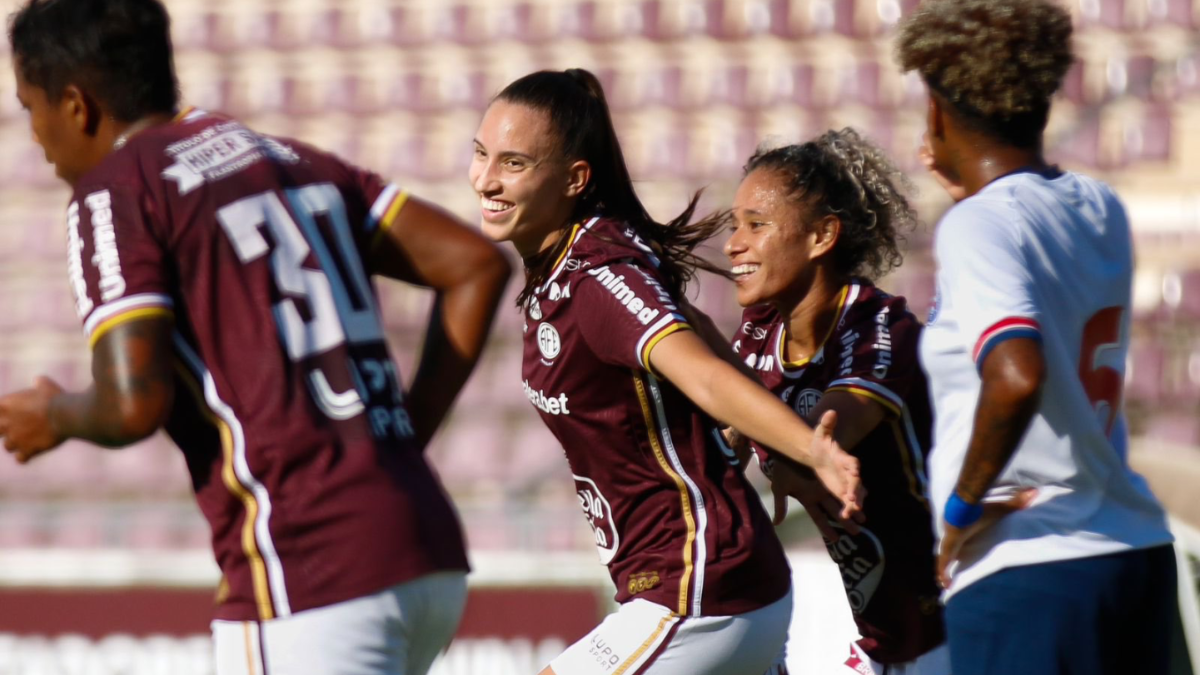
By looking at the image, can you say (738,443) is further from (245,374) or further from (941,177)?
(245,374)

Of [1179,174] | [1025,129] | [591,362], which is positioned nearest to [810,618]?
[591,362]

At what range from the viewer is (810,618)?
13.9ft

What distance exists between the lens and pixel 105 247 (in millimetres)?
2213

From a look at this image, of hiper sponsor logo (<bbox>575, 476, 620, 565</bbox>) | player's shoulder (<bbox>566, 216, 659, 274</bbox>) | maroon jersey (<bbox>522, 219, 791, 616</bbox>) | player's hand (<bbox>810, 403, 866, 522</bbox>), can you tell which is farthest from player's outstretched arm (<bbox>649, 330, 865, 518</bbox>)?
hiper sponsor logo (<bbox>575, 476, 620, 565</bbox>)

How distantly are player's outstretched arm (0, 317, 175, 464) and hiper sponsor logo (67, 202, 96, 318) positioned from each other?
0.25ft

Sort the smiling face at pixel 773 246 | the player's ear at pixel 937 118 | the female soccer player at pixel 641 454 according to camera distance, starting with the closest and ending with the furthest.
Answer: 1. the player's ear at pixel 937 118
2. the female soccer player at pixel 641 454
3. the smiling face at pixel 773 246

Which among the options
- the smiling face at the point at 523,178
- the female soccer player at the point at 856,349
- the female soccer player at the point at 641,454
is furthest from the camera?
the female soccer player at the point at 856,349

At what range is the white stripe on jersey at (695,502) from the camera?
109 inches

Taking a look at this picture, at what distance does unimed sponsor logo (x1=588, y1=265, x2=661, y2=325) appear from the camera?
2.64 m

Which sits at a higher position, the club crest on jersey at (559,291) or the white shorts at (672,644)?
the club crest on jersey at (559,291)

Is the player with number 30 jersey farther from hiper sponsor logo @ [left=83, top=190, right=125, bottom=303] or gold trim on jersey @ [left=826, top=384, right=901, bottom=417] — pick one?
gold trim on jersey @ [left=826, top=384, right=901, bottom=417]

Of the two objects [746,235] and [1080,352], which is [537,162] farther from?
[1080,352]

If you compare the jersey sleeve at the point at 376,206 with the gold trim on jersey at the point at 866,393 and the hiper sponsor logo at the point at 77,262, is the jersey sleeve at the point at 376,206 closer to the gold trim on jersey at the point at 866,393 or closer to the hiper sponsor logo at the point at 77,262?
the hiper sponsor logo at the point at 77,262

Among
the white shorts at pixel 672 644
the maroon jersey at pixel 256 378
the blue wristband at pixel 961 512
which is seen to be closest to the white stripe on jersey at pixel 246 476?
the maroon jersey at pixel 256 378
